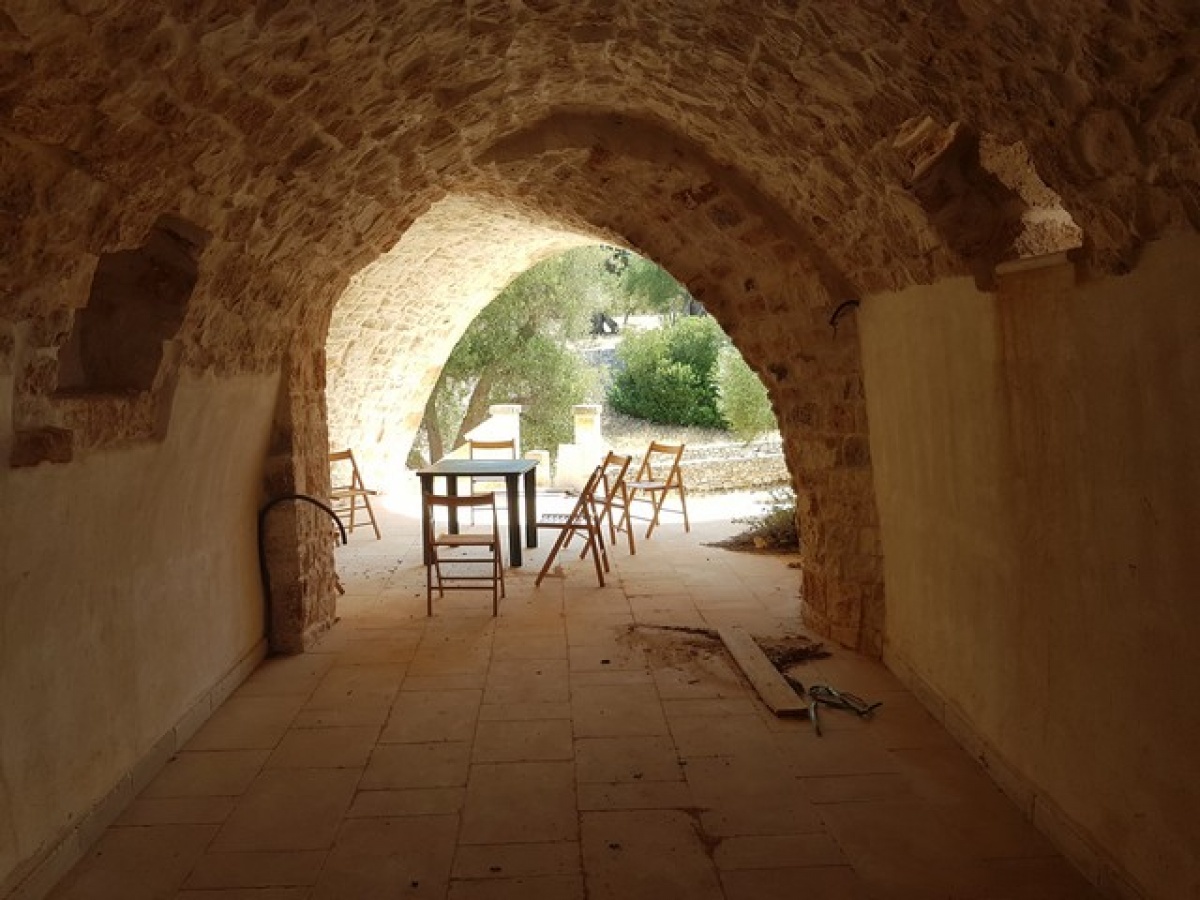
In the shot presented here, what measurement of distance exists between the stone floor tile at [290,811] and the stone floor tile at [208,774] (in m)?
0.08

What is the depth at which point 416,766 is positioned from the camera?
355cm

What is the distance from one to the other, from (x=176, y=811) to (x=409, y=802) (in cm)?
78

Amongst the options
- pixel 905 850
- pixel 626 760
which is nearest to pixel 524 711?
pixel 626 760

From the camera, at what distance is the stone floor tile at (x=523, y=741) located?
11.9ft

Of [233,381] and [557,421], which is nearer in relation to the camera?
[233,381]

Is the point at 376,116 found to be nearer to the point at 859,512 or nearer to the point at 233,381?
the point at 233,381

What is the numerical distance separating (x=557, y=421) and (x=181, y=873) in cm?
1020

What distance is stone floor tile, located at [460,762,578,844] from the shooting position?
3.03 metres

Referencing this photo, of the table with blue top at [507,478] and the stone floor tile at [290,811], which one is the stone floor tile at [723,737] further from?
the table with blue top at [507,478]

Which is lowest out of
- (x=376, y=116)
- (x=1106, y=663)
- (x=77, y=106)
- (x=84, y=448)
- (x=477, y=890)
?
(x=477, y=890)

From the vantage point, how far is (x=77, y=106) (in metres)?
2.08

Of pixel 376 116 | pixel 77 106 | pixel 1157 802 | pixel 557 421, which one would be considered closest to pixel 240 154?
pixel 376 116

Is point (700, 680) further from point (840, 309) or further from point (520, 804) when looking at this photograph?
point (840, 309)

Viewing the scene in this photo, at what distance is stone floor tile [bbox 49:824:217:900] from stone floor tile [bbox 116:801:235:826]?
0.04 m
